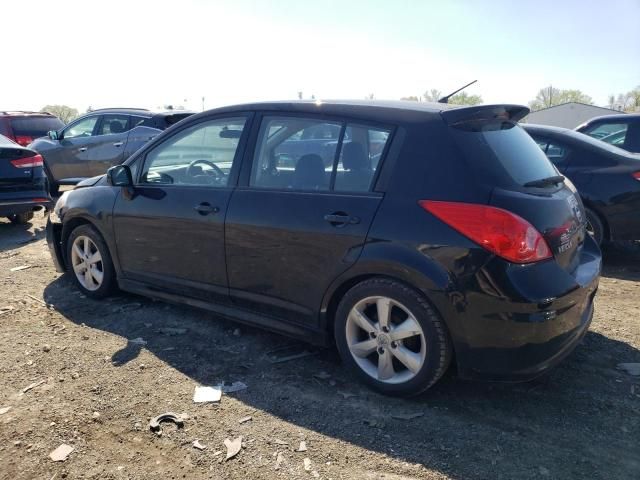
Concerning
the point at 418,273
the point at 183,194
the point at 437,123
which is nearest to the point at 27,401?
the point at 183,194

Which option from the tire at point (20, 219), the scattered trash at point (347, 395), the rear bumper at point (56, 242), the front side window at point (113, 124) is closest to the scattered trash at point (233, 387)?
the scattered trash at point (347, 395)

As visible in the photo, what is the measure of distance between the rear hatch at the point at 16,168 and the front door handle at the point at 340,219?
5.81 meters

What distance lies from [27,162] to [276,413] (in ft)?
20.1

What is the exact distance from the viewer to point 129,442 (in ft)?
9.13

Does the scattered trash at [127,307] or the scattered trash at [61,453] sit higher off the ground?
the scattered trash at [61,453]

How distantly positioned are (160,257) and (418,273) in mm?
2233

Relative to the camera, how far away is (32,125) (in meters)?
12.4

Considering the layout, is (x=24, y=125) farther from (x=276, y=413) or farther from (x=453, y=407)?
(x=453, y=407)

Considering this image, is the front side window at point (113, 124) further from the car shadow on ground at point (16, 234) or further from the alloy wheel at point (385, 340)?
the alloy wheel at point (385, 340)

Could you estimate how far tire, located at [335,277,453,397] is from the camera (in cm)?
289

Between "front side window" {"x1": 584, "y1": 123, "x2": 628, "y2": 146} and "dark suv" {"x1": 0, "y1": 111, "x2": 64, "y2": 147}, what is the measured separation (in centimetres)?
1168

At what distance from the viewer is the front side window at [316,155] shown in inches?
124

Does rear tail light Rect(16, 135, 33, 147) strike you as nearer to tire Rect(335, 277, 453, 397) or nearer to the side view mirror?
the side view mirror

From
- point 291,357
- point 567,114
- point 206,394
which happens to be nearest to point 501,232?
point 291,357
